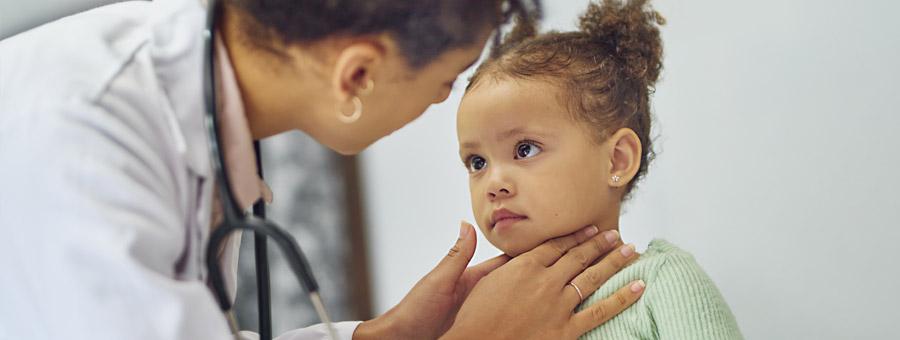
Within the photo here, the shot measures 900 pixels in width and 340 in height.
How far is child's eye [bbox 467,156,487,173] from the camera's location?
112 centimetres

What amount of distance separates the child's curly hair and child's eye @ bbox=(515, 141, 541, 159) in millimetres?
79

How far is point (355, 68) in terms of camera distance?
2.37 ft

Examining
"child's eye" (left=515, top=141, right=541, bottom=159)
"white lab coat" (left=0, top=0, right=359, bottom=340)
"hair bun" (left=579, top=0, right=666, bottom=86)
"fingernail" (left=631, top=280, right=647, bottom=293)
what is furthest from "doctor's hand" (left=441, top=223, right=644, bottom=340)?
"white lab coat" (left=0, top=0, right=359, bottom=340)

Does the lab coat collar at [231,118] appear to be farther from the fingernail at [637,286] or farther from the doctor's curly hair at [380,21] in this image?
the fingernail at [637,286]

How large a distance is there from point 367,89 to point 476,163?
0.40 meters

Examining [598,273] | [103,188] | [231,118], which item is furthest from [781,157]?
[103,188]

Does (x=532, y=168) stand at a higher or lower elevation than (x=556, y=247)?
higher

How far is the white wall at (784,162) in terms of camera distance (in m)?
1.00

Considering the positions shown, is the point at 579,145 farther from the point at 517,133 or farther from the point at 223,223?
the point at 223,223

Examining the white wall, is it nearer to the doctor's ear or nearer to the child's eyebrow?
the child's eyebrow

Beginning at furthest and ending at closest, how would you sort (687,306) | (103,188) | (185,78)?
(687,306)
(185,78)
(103,188)

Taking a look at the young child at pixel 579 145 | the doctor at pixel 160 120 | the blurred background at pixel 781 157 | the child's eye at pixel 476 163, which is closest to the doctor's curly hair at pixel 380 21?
the doctor at pixel 160 120

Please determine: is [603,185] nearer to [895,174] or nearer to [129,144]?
[895,174]

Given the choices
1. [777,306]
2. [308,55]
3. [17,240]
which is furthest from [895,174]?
[17,240]
